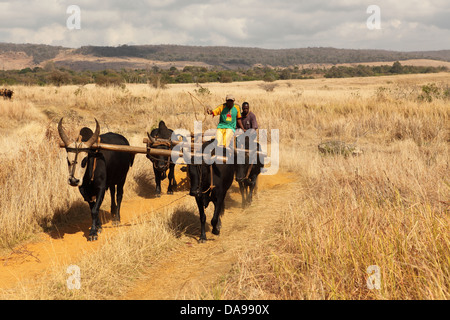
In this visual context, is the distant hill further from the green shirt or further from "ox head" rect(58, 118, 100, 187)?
"ox head" rect(58, 118, 100, 187)

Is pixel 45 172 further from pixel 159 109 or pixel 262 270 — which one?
pixel 159 109

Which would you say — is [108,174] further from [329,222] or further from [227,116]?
[329,222]

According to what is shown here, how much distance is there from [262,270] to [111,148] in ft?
10.3

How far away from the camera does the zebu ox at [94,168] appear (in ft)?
19.6

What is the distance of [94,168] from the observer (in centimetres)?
651

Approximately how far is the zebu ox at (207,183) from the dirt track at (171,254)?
44 cm

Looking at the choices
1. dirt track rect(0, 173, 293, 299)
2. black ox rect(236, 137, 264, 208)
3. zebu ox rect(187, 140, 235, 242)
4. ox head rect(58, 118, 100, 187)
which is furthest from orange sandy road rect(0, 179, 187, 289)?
black ox rect(236, 137, 264, 208)

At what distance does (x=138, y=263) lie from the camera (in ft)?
17.9

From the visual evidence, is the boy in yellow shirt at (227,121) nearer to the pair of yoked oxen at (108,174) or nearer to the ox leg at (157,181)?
the pair of yoked oxen at (108,174)

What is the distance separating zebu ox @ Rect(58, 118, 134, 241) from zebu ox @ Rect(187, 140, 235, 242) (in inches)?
63.6

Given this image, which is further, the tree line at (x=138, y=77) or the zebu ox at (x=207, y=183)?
the tree line at (x=138, y=77)

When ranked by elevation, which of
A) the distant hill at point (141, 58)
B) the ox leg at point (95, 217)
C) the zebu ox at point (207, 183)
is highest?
the distant hill at point (141, 58)

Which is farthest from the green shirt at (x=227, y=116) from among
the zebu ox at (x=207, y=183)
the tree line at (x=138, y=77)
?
the tree line at (x=138, y=77)
